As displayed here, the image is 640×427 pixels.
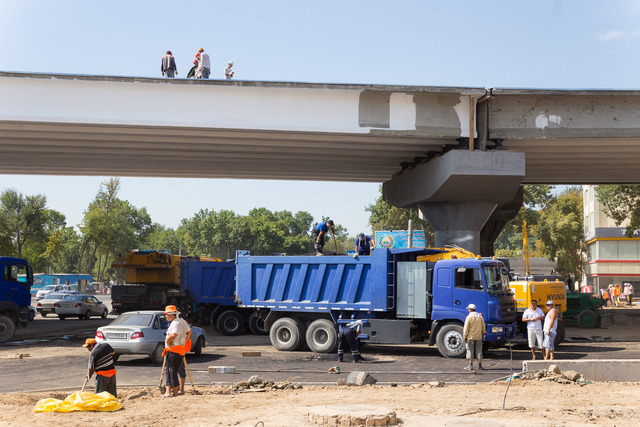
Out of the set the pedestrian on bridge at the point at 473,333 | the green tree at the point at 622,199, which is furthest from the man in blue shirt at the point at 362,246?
the green tree at the point at 622,199

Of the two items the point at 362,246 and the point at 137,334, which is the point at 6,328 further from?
the point at 362,246

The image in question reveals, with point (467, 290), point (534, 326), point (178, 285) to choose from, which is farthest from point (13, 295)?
point (534, 326)

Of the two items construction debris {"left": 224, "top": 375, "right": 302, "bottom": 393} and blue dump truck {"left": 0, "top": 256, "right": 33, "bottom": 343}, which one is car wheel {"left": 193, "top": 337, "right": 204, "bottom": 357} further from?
blue dump truck {"left": 0, "top": 256, "right": 33, "bottom": 343}

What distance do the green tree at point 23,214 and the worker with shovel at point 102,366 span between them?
59.3 meters

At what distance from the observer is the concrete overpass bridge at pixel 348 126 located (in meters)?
22.2

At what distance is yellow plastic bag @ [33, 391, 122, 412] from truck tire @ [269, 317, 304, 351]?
376 inches

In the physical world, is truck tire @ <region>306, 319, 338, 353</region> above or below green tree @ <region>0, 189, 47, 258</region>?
below

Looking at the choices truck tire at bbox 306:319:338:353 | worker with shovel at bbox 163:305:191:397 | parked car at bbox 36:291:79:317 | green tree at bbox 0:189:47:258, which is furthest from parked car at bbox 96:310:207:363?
green tree at bbox 0:189:47:258

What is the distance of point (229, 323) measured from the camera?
2625cm

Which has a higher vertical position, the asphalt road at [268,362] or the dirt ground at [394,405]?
the dirt ground at [394,405]

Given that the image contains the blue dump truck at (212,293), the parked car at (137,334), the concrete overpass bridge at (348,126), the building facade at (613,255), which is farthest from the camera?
the building facade at (613,255)

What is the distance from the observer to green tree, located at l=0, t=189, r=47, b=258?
2606 inches

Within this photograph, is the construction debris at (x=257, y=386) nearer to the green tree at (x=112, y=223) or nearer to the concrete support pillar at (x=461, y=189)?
the concrete support pillar at (x=461, y=189)

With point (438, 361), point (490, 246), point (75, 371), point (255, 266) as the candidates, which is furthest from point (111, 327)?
point (490, 246)
